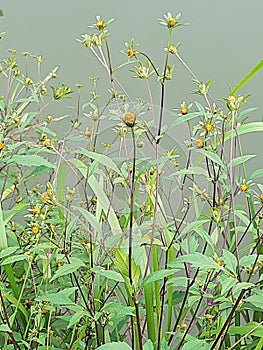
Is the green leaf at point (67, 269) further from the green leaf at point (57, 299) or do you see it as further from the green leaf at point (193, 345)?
the green leaf at point (193, 345)

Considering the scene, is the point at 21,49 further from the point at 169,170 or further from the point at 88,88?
the point at 169,170

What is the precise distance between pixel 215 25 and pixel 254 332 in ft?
2.60

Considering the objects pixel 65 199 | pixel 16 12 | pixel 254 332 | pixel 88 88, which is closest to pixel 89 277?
pixel 65 199

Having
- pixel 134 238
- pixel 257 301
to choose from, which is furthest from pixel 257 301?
pixel 134 238

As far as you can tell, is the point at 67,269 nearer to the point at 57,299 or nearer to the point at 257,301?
the point at 57,299

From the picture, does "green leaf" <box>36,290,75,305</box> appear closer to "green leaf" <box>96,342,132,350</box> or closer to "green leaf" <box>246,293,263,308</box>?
"green leaf" <box>96,342,132,350</box>

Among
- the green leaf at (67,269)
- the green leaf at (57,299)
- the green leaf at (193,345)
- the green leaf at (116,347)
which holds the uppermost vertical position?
the green leaf at (67,269)

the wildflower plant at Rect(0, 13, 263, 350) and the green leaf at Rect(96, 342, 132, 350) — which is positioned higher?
the wildflower plant at Rect(0, 13, 263, 350)

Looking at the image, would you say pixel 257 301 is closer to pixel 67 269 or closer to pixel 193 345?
pixel 193 345

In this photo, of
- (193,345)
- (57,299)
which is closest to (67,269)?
(57,299)

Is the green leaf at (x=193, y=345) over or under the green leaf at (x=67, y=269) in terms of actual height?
under

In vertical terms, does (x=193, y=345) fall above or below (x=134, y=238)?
below

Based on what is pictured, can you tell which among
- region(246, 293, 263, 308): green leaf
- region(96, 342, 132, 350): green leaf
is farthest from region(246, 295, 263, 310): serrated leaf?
region(96, 342, 132, 350): green leaf

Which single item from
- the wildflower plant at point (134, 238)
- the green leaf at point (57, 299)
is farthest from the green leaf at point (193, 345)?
the green leaf at point (57, 299)
